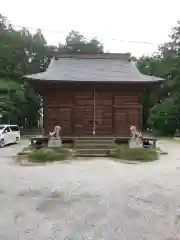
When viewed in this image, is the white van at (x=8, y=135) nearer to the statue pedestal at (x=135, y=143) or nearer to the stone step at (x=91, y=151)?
the stone step at (x=91, y=151)

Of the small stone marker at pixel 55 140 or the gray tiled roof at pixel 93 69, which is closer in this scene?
the small stone marker at pixel 55 140

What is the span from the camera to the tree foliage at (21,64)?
32281 mm

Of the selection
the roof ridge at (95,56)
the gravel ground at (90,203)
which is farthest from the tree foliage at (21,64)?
the gravel ground at (90,203)

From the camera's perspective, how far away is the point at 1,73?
115 ft

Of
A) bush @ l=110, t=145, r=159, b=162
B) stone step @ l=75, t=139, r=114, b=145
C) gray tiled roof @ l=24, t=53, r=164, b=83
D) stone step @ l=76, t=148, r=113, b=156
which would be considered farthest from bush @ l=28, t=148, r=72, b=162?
gray tiled roof @ l=24, t=53, r=164, b=83

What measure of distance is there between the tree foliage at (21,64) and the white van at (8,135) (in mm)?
5649

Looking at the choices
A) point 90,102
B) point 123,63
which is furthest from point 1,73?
point 90,102

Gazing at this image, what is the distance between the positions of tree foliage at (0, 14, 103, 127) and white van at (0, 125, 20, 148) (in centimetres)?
565

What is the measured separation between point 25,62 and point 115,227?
36107mm

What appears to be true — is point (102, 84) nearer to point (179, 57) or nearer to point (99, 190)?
point (99, 190)

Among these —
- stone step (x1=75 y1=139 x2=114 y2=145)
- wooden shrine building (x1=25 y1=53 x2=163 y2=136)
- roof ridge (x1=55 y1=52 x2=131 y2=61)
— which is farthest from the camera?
roof ridge (x1=55 y1=52 x2=131 y2=61)

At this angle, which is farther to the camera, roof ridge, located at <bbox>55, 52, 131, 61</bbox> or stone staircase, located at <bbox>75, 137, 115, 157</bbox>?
roof ridge, located at <bbox>55, 52, 131, 61</bbox>

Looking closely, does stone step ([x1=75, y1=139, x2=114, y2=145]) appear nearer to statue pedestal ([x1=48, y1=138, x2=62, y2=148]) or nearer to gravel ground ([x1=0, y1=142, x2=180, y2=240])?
statue pedestal ([x1=48, y1=138, x2=62, y2=148])

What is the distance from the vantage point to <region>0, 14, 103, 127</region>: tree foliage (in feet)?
106
